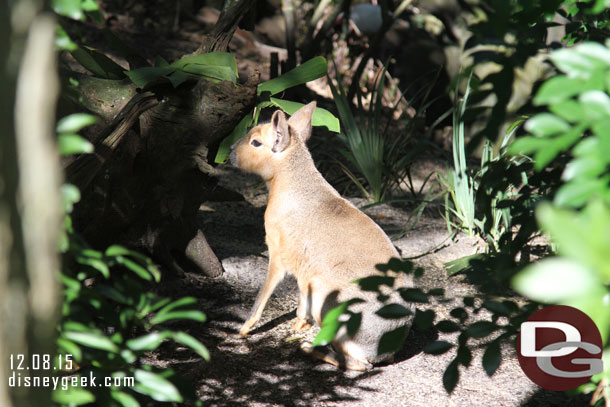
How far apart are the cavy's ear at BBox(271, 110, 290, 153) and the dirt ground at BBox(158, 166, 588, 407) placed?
1.12m

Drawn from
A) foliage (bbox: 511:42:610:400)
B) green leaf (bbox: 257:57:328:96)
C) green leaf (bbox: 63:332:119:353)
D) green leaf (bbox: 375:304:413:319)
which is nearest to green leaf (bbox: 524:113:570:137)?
foliage (bbox: 511:42:610:400)

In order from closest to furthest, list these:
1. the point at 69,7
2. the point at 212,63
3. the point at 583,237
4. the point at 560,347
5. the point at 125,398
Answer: the point at 583,237, the point at 69,7, the point at 125,398, the point at 560,347, the point at 212,63

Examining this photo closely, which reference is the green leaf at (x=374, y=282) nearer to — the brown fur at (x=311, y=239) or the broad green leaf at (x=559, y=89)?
the broad green leaf at (x=559, y=89)

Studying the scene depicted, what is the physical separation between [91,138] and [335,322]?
2485 millimetres

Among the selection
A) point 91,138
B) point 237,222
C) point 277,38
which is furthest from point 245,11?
point 277,38

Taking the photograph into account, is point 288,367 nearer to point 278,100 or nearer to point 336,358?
point 336,358

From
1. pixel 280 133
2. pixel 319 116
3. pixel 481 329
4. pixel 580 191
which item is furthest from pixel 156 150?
pixel 580 191

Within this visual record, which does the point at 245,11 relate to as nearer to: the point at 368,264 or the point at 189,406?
the point at 368,264

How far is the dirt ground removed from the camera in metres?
3.35

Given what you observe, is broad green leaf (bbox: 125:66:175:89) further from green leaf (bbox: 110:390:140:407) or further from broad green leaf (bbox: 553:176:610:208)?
broad green leaf (bbox: 553:176:610:208)

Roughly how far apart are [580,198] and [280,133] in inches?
113

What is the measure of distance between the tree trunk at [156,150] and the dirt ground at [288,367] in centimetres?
58

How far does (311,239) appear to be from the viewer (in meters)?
3.86

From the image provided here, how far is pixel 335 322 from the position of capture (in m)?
1.82
